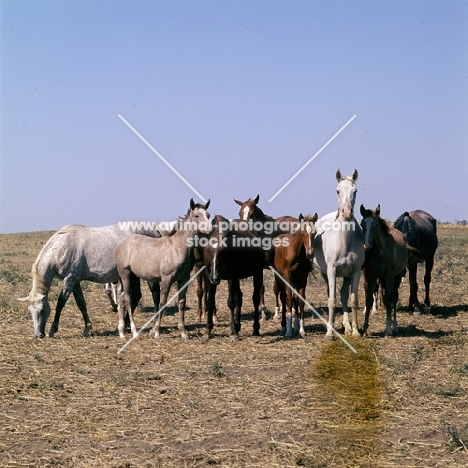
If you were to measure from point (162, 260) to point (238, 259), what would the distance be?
4.30 ft

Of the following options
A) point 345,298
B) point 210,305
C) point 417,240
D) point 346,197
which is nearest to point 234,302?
point 210,305

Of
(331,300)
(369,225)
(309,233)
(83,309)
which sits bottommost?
(83,309)

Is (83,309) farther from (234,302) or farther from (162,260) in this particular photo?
(234,302)

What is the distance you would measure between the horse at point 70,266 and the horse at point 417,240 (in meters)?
6.09

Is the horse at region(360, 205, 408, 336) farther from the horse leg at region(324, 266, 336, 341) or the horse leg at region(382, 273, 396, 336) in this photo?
the horse leg at region(324, 266, 336, 341)

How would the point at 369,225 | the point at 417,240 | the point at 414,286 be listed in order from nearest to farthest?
1. the point at 369,225
2. the point at 414,286
3. the point at 417,240

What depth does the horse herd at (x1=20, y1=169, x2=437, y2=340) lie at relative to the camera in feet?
35.5

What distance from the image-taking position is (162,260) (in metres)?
11.2

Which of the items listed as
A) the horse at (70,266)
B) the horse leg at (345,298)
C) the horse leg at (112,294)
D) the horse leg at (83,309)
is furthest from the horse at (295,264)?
the horse leg at (112,294)

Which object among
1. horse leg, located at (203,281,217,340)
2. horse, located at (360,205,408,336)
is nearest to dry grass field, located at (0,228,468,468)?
horse leg, located at (203,281,217,340)

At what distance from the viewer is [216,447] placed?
19.0 ft

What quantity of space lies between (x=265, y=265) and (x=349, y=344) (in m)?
2.39

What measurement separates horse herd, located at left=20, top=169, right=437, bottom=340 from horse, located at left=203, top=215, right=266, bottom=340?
0.06 ft

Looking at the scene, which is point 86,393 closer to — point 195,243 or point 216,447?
point 216,447
